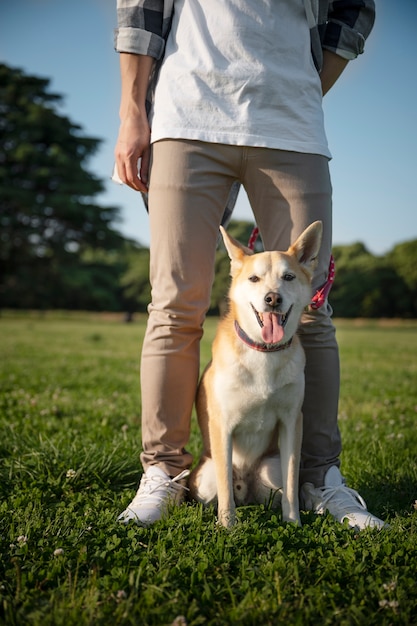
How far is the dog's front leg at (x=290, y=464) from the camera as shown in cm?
245

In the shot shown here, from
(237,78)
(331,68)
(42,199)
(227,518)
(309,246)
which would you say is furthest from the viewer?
(42,199)

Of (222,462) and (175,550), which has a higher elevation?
(222,462)

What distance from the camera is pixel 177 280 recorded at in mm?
2559

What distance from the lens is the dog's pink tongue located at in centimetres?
242

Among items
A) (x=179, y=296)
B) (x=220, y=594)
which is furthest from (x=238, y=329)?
(x=220, y=594)

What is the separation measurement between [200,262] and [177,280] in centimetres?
14

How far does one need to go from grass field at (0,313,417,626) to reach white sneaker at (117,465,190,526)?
79 mm

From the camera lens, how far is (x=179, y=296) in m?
2.55

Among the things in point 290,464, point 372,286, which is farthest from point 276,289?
point 372,286

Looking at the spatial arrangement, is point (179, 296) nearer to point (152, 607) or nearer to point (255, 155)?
point (255, 155)

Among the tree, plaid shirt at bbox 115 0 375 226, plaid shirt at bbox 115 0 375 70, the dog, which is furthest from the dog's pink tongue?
the tree

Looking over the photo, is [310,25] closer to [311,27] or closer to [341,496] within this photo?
[311,27]

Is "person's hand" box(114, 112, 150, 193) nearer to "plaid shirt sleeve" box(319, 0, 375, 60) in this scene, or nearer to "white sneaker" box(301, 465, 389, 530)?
"plaid shirt sleeve" box(319, 0, 375, 60)

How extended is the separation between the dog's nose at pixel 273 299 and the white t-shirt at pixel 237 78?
668 millimetres
